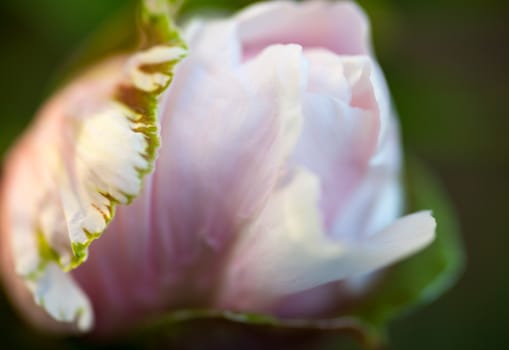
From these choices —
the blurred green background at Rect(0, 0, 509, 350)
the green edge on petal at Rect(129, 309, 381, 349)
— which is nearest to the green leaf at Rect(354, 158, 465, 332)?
the green edge on petal at Rect(129, 309, 381, 349)

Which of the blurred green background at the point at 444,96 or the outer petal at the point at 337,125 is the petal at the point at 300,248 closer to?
the outer petal at the point at 337,125

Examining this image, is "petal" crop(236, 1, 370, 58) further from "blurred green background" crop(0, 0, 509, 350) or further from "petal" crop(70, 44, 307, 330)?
"blurred green background" crop(0, 0, 509, 350)

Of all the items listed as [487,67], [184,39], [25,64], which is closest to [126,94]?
[184,39]

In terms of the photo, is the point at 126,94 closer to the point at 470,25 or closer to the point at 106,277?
the point at 106,277

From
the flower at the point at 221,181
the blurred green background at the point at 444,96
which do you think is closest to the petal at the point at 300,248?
the flower at the point at 221,181

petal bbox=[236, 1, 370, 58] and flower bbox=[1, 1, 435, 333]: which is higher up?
petal bbox=[236, 1, 370, 58]

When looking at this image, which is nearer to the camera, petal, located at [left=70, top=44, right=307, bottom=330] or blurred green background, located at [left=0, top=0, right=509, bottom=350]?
petal, located at [left=70, top=44, right=307, bottom=330]
